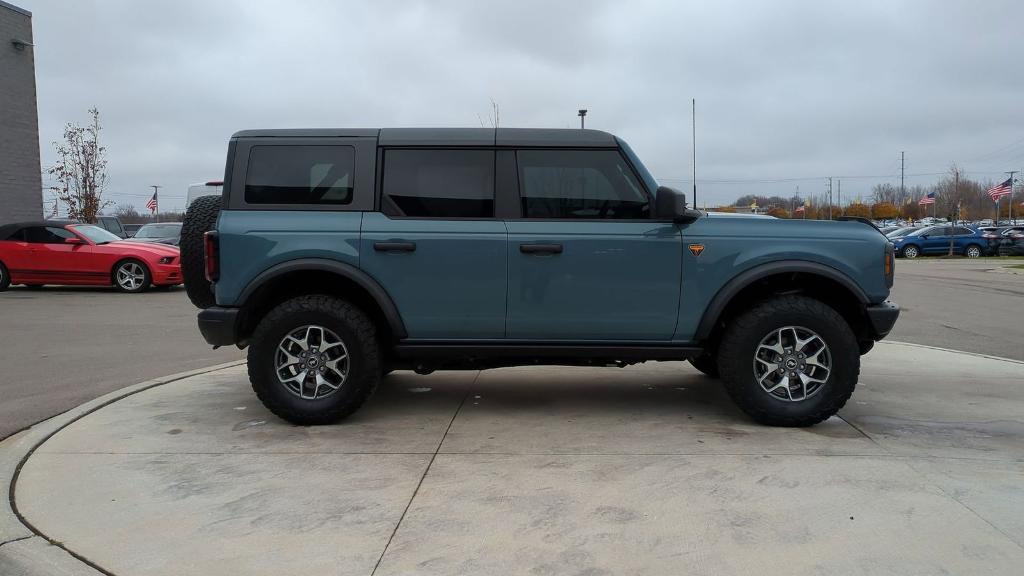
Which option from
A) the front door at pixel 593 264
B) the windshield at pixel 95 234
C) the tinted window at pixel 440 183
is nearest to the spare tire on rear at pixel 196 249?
the tinted window at pixel 440 183

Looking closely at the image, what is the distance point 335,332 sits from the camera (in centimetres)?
483

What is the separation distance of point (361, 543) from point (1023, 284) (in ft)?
64.3

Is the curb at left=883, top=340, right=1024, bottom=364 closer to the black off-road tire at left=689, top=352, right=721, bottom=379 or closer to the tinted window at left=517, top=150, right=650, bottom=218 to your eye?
the black off-road tire at left=689, top=352, right=721, bottom=379

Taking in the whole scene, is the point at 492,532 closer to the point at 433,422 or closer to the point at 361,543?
the point at 361,543

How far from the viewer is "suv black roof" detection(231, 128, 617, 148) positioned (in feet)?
16.3

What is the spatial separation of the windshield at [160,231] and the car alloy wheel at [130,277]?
590 centimetres

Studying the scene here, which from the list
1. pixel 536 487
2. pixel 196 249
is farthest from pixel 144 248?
pixel 536 487

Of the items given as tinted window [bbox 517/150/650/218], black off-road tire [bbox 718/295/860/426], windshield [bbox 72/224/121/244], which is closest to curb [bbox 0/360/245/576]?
tinted window [bbox 517/150/650/218]

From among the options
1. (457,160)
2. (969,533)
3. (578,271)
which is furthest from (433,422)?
(969,533)

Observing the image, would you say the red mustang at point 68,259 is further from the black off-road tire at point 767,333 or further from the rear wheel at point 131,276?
the black off-road tire at point 767,333

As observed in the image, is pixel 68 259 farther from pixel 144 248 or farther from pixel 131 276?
pixel 144 248

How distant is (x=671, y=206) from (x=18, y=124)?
22.4 meters

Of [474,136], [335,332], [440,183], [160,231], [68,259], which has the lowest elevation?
[335,332]

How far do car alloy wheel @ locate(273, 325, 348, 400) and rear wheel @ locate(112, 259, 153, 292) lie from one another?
11688mm
